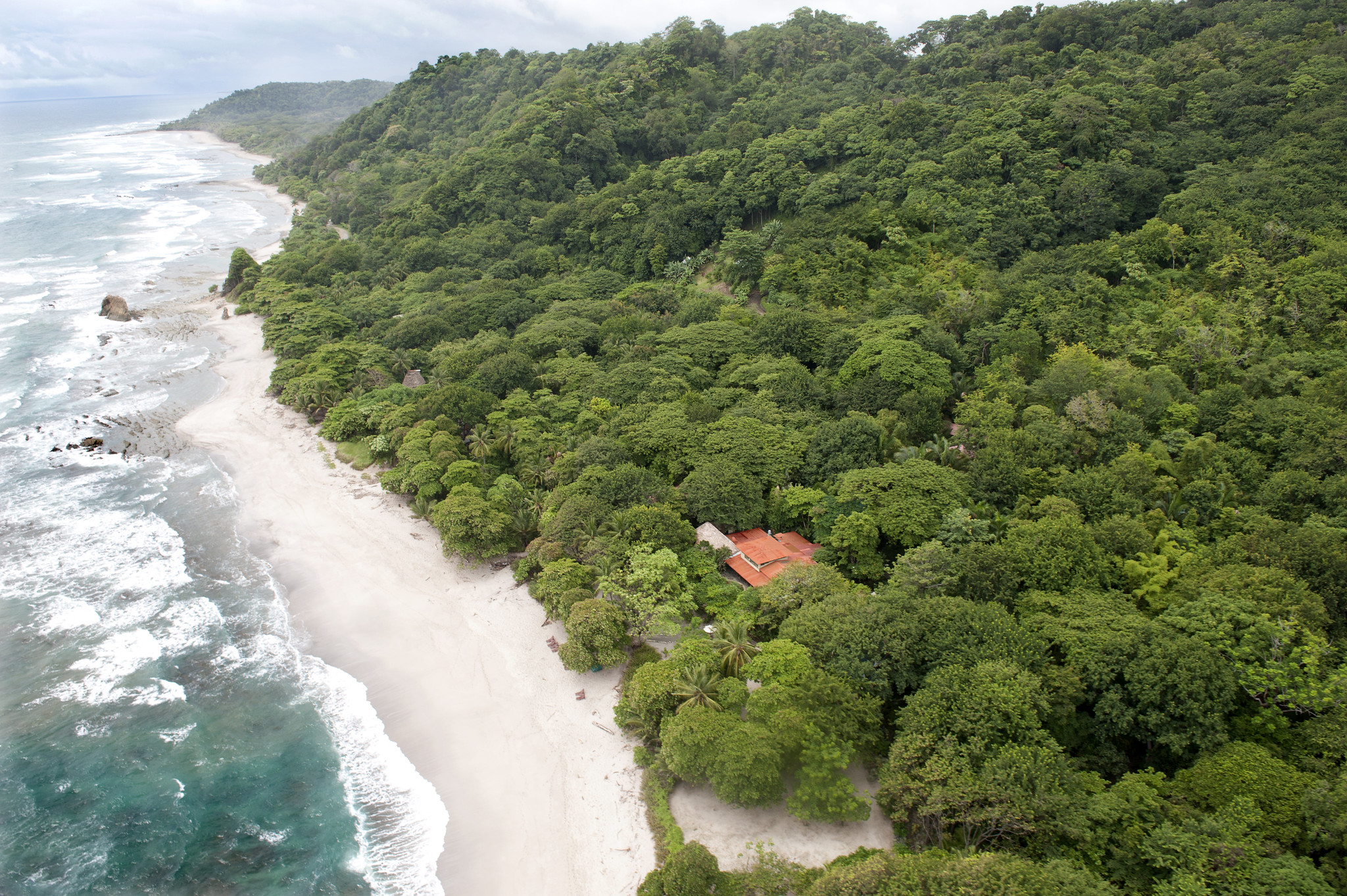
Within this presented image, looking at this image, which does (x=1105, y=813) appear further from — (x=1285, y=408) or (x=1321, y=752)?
(x=1285, y=408)

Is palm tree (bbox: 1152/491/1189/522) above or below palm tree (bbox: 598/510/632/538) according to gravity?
above

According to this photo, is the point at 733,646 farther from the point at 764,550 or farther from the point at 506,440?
the point at 506,440

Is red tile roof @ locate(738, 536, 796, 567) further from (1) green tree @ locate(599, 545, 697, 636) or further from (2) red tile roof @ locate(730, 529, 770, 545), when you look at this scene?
(1) green tree @ locate(599, 545, 697, 636)

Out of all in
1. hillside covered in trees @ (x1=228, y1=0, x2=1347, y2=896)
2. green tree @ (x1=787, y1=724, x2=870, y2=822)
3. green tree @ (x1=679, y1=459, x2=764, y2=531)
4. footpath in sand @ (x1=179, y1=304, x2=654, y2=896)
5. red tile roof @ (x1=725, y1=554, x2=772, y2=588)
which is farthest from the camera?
green tree @ (x1=679, y1=459, x2=764, y2=531)

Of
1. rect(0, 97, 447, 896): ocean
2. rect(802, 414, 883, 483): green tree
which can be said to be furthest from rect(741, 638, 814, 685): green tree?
rect(802, 414, 883, 483): green tree

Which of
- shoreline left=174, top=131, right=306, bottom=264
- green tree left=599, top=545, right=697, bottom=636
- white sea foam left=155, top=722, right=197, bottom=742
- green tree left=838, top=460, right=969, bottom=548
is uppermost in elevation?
shoreline left=174, top=131, right=306, bottom=264

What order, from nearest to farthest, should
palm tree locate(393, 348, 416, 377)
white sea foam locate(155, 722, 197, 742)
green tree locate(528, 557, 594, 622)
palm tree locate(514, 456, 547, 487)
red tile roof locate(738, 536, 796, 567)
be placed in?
1. white sea foam locate(155, 722, 197, 742)
2. green tree locate(528, 557, 594, 622)
3. red tile roof locate(738, 536, 796, 567)
4. palm tree locate(514, 456, 547, 487)
5. palm tree locate(393, 348, 416, 377)

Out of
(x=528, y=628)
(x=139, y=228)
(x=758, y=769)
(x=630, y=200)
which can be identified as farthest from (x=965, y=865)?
(x=139, y=228)
